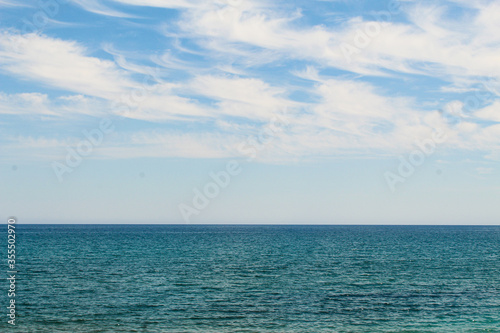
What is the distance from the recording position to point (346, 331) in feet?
104

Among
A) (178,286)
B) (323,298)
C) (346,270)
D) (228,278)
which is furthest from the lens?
(346,270)

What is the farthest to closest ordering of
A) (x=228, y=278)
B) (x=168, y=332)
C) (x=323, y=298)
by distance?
(x=228, y=278)
(x=323, y=298)
(x=168, y=332)

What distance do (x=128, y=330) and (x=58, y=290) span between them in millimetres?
16874

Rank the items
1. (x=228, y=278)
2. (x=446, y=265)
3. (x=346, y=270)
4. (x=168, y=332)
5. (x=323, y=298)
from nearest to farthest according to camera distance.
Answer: (x=168, y=332) < (x=323, y=298) < (x=228, y=278) < (x=346, y=270) < (x=446, y=265)

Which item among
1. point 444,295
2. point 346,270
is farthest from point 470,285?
point 346,270

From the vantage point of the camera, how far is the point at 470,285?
50312mm

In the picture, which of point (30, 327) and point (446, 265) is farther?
point (446, 265)

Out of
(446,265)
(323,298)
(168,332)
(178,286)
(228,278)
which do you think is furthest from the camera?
(446,265)

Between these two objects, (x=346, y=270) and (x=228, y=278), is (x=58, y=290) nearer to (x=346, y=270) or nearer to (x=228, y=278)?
(x=228, y=278)

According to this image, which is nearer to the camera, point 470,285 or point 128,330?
point 128,330

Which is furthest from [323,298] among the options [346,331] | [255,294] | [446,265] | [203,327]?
[446,265]

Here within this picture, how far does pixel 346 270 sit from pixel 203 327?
34236 millimetres

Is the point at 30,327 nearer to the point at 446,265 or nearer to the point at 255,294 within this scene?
the point at 255,294

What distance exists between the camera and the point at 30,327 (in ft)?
104
